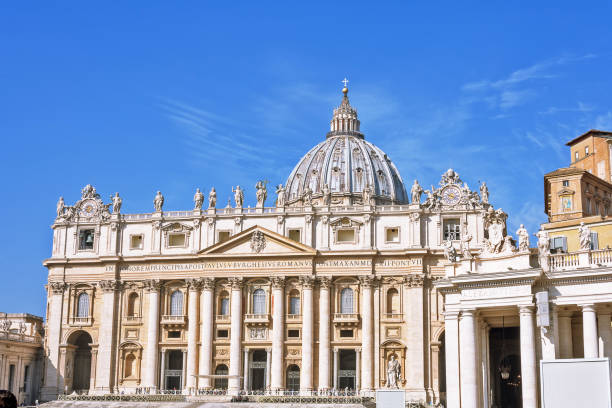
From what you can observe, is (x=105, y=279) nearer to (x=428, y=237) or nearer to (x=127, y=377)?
(x=127, y=377)

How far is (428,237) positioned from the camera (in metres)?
83.8

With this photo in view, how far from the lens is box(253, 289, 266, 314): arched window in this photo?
279ft

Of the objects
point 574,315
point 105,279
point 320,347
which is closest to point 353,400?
point 320,347

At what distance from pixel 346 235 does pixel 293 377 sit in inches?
580

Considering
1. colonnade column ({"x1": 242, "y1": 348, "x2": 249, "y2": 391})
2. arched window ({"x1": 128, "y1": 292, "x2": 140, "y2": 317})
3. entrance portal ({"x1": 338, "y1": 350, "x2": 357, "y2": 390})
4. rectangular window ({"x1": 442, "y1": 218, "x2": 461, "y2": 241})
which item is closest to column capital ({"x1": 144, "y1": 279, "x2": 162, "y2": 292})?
arched window ({"x1": 128, "y1": 292, "x2": 140, "y2": 317})

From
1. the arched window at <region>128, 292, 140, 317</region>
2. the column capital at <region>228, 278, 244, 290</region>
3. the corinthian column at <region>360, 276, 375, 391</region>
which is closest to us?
the corinthian column at <region>360, 276, 375, 391</region>

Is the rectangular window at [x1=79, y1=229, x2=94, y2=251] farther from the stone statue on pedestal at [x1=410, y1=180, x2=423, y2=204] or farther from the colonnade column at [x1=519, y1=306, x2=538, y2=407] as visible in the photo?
the colonnade column at [x1=519, y1=306, x2=538, y2=407]

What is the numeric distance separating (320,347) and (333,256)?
8820 mm

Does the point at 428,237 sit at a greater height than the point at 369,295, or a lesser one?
greater

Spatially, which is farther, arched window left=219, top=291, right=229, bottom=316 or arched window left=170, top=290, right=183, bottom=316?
arched window left=170, top=290, right=183, bottom=316

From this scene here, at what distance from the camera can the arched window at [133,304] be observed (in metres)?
88.1

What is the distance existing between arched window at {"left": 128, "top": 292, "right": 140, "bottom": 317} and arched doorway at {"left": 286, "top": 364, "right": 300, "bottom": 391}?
17035 mm

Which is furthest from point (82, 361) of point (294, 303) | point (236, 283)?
point (294, 303)

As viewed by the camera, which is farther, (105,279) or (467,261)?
(105,279)
